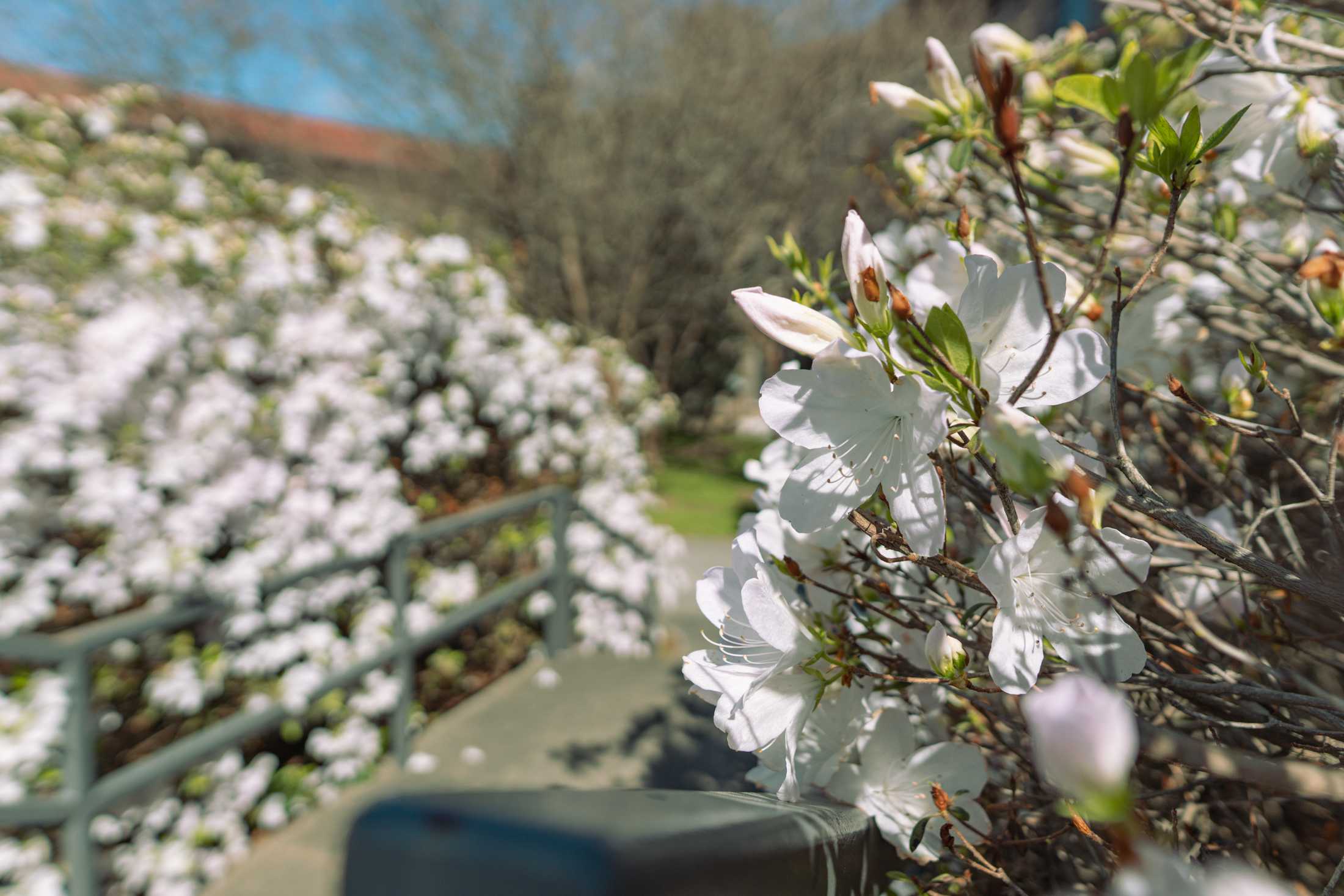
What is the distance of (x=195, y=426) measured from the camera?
3.07 metres

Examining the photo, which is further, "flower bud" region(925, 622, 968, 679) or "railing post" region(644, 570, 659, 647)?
"railing post" region(644, 570, 659, 647)

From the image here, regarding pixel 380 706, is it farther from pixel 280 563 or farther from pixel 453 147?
pixel 453 147

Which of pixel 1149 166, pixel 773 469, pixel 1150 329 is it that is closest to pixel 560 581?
pixel 773 469

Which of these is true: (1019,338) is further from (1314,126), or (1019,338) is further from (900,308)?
(1314,126)

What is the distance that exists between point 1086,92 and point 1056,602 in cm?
45

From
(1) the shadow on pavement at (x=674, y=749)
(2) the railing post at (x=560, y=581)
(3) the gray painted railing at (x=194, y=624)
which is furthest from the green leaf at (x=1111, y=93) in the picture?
(2) the railing post at (x=560, y=581)

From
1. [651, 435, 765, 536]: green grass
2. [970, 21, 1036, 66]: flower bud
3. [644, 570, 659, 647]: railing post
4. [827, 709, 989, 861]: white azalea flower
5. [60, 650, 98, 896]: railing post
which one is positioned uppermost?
[970, 21, 1036, 66]: flower bud

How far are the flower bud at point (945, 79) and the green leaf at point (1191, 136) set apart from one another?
16.4 inches

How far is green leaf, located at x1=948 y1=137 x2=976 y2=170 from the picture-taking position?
952mm

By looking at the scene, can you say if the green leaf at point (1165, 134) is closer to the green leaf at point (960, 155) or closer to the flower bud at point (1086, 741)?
the green leaf at point (960, 155)

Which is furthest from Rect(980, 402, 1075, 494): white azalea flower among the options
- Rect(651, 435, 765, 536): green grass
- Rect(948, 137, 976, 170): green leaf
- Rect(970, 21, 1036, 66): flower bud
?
Rect(651, 435, 765, 536): green grass

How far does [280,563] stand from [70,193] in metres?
2.31

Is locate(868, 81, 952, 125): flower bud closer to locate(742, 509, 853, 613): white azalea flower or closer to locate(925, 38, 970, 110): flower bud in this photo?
locate(925, 38, 970, 110): flower bud

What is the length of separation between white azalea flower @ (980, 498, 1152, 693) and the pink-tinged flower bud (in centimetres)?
23
